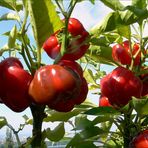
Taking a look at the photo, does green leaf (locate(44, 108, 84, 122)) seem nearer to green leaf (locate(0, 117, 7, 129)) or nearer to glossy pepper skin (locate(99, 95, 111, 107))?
glossy pepper skin (locate(99, 95, 111, 107))

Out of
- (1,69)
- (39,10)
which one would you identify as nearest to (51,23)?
(39,10)

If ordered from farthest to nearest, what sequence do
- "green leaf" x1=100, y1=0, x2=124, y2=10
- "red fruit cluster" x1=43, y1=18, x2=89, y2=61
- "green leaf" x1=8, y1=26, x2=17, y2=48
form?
1. "green leaf" x1=100, y1=0, x2=124, y2=10
2. "green leaf" x1=8, y1=26, x2=17, y2=48
3. "red fruit cluster" x1=43, y1=18, x2=89, y2=61

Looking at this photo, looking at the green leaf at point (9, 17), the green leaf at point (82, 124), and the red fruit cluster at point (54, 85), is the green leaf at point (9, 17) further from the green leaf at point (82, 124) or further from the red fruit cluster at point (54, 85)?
the green leaf at point (82, 124)

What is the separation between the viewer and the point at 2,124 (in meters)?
1.38

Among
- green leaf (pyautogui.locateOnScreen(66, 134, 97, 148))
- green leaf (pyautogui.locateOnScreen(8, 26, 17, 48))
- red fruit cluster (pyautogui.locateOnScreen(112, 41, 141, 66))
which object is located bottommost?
green leaf (pyautogui.locateOnScreen(66, 134, 97, 148))

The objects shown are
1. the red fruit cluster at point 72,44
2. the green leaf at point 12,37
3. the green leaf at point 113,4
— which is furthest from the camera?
the green leaf at point 113,4

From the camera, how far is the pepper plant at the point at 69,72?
3.71 ft

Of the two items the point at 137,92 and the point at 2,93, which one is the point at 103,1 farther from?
the point at 2,93

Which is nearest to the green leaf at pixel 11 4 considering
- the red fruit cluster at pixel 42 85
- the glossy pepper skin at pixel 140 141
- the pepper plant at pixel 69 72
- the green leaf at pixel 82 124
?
the pepper plant at pixel 69 72

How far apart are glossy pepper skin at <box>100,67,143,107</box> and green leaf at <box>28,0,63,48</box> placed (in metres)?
0.36

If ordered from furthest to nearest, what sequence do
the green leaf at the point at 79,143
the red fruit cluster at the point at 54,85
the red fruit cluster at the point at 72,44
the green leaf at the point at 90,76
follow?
the green leaf at the point at 90,76
the green leaf at the point at 79,143
the red fruit cluster at the point at 72,44
the red fruit cluster at the point at 54,85

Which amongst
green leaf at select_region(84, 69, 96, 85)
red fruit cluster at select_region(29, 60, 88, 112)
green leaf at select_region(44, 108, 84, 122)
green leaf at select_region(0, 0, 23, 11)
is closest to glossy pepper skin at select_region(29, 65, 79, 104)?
red fruit cluster at select_region(29, 60, 88, 112)

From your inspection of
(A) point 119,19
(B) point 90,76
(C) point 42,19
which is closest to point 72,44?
(C) point 42,19

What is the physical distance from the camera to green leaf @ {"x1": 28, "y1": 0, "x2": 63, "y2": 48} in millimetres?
1167
